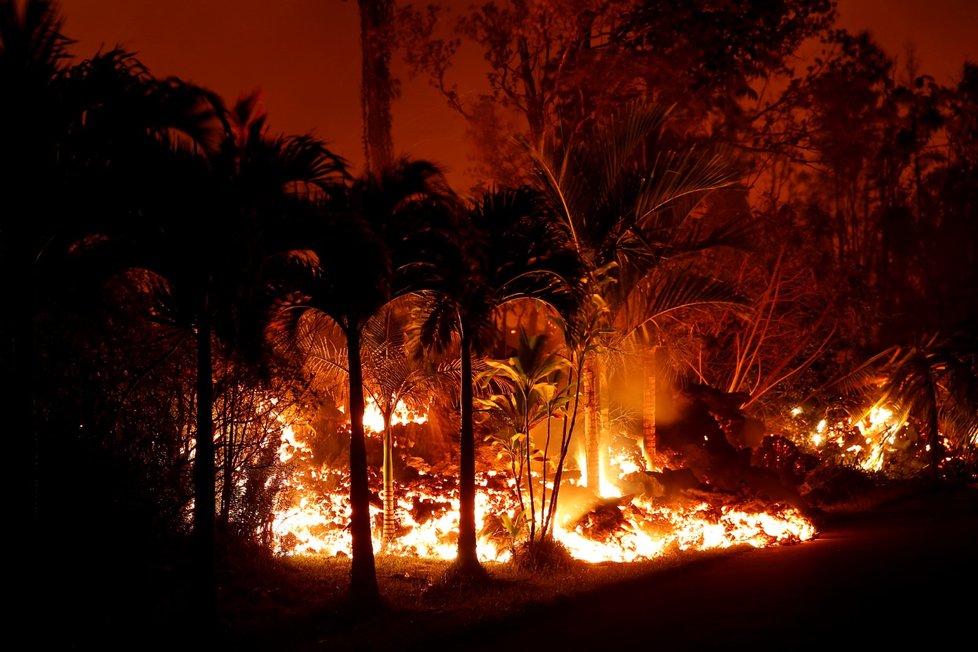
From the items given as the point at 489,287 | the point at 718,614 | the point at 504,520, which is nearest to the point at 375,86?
the point at 489,287

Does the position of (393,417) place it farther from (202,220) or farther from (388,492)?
(202,220)

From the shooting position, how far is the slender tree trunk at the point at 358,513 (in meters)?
9.30

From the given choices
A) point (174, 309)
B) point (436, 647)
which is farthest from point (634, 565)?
point (174, 309)

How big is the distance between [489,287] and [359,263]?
1.94 m

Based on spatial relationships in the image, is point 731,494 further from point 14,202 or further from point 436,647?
point 14,202

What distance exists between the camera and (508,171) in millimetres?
21594

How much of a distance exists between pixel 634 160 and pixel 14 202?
29.0ft

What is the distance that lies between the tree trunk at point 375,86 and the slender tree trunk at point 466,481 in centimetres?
781

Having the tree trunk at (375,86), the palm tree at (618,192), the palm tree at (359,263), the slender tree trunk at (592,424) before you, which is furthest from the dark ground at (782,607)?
the tree trunk at (375,86)

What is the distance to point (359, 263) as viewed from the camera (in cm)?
935

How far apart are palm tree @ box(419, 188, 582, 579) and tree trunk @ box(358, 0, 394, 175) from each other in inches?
278

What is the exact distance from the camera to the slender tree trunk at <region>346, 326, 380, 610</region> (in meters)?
9.30

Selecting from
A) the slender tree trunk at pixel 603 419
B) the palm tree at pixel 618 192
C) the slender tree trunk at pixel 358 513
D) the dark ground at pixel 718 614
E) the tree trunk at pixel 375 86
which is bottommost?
the dark ground at pixel 718 614

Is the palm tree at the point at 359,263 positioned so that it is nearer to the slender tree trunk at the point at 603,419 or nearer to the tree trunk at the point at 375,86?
the slender tree trunk at the point at 603,419
